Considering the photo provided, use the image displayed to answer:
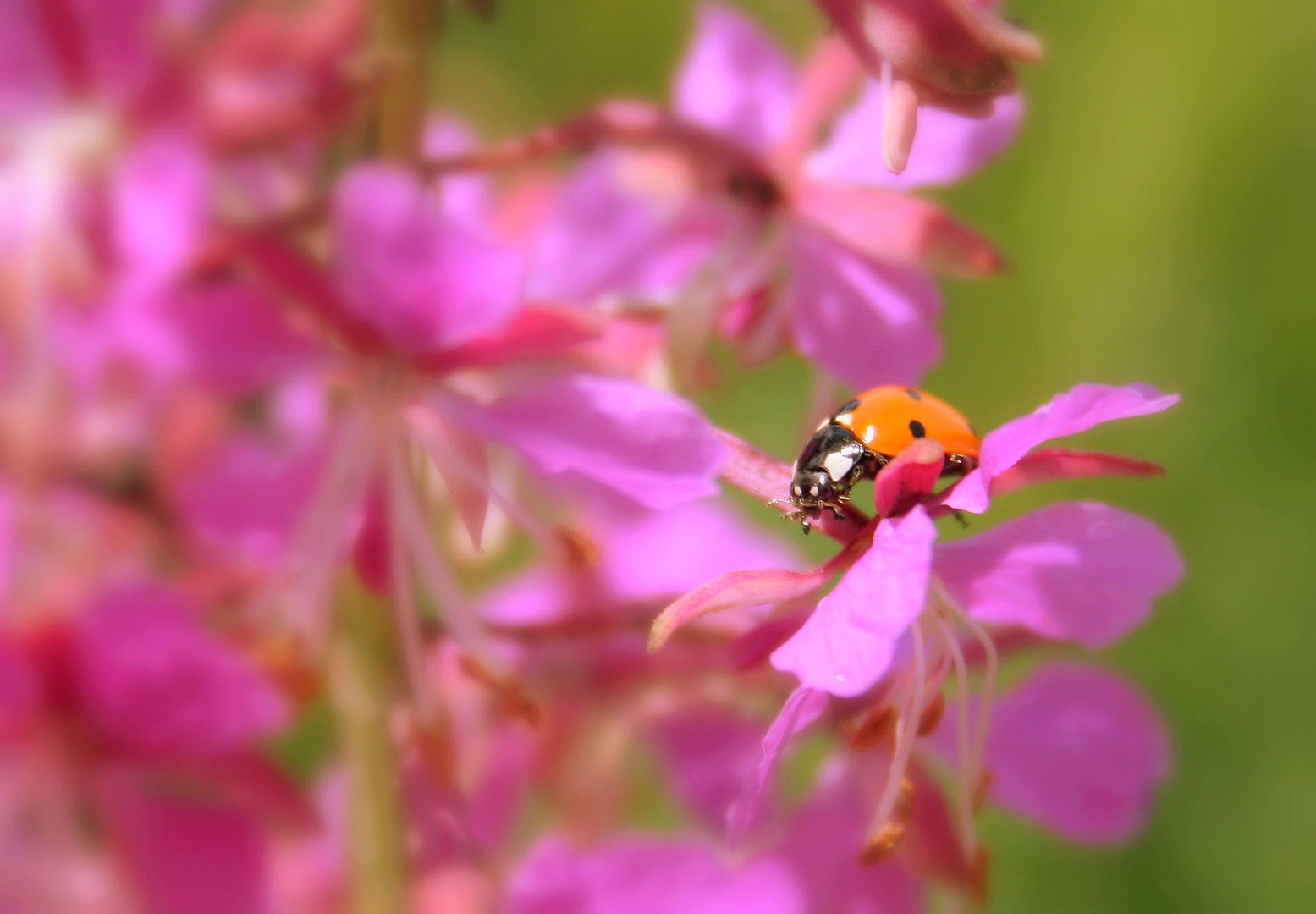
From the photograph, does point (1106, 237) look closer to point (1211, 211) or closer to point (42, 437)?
point (1211, 211)

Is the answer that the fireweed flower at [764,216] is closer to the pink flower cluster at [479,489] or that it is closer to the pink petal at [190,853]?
the pink flower cluster at [479,489]

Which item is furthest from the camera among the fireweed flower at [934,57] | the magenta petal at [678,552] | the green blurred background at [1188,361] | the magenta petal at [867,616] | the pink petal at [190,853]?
the green blurred background at [1188,361]

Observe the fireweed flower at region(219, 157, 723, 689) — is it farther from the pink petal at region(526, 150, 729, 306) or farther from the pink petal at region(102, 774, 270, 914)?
the pink petal at region(102, 774, 270, 914)

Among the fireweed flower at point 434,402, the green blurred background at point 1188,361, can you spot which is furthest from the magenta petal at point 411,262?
the green blurred background at point 1188,361

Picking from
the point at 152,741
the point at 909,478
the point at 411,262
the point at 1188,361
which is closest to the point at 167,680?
the point at 152,741

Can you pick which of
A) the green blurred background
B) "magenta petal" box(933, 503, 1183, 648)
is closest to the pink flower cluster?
"magenta petal" box(933, 503, 1183, 648)

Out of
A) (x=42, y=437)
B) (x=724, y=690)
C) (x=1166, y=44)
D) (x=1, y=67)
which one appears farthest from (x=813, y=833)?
(x=1166, y=44)

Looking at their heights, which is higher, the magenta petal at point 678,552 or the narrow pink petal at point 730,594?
the narrow pink petal at point 730,594
